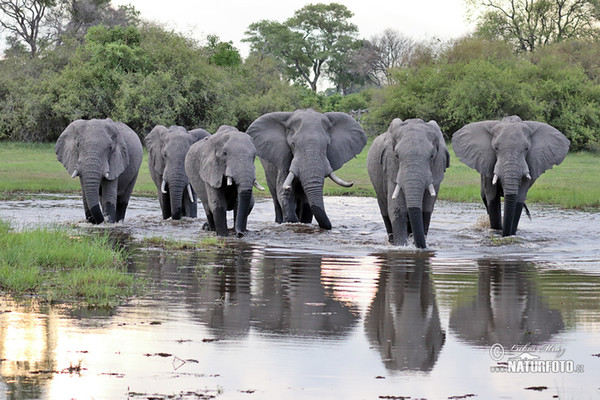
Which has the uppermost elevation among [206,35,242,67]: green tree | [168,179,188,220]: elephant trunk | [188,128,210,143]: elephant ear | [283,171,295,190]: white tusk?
[206,35,242,67]: green tree

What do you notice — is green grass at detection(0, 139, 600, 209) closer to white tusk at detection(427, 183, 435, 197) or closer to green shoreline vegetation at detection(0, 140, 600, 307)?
green shoreline vegetation at detection(0, 140, 600, 307)

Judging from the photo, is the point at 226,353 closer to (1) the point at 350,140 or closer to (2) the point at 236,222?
(2) the point at 236,222

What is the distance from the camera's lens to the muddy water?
516 centimetres

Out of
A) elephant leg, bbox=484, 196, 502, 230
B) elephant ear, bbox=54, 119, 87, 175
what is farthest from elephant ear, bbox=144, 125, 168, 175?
A: elephant leg, bbox=484, 196, 502, 230

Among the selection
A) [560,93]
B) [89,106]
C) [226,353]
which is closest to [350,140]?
[226,353]

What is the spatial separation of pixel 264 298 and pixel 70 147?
295 inches

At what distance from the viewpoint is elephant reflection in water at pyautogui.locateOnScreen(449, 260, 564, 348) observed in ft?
21.1

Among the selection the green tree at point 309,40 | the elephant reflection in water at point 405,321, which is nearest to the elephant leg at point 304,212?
the elephant reflection in water at point 405,321

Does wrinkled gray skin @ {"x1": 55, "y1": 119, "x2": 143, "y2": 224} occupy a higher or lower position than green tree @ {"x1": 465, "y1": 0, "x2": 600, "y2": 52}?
lower

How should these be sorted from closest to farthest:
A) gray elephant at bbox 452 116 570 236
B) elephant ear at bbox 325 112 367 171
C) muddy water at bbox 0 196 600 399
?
muddy water at bbox 0 196 600 399, gray elephant at bbox 452 116 570 236, elephant ear at bbox 325 112 367 171

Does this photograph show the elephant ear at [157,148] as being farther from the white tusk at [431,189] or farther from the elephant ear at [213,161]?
the white tusk at [431,189]

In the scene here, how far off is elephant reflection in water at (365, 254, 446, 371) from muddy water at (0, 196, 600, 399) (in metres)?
0.01

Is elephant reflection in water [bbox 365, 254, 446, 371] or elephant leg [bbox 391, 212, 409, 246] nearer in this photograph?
elephant reflection in water [bbox 365, 254, 446, 371]

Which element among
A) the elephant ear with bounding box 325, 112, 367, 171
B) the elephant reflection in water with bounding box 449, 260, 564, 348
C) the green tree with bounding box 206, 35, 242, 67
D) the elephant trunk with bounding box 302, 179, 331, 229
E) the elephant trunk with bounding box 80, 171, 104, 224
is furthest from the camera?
the green tree with bounding box 206, 35, 242, 67
